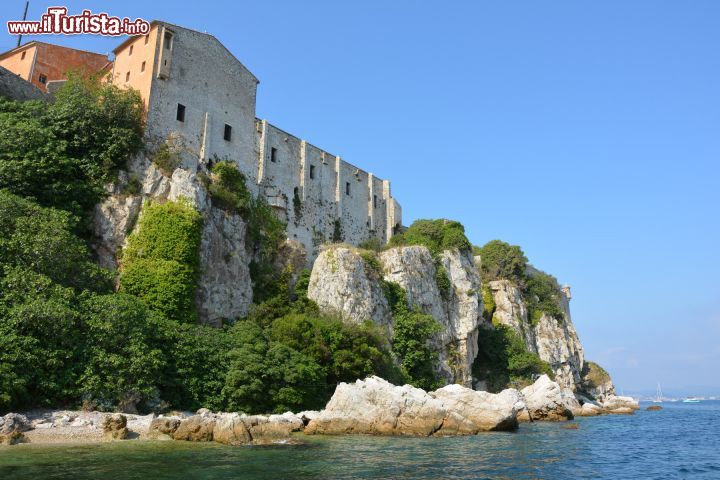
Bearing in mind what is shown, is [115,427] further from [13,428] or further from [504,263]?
[504,263]

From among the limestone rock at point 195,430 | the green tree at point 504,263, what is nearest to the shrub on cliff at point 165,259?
the limestone rock at point 195,430

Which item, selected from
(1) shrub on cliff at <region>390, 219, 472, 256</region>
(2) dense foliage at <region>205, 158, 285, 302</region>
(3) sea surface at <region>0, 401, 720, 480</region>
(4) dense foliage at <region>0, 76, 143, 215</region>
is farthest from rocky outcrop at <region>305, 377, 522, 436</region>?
(1) shrub on cliff at <region>390, 219, 472, 256</region>

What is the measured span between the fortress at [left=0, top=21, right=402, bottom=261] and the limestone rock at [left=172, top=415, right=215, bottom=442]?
52.3 feet

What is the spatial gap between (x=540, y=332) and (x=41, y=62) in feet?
144

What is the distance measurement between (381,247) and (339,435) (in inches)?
932

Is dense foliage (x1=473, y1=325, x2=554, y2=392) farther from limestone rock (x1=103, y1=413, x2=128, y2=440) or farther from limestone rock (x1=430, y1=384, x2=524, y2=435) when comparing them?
limestone rock (x1=103, y1=413, x2=128, y2=440)

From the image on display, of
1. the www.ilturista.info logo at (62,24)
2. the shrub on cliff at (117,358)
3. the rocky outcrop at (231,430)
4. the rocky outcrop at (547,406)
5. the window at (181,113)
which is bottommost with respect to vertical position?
the rocky outcrop at (231,430)

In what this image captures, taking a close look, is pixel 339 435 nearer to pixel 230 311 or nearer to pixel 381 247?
pixel 230 311

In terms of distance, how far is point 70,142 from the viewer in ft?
87.2

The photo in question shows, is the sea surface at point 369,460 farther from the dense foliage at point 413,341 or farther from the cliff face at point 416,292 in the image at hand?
the cliff face at point 416,292

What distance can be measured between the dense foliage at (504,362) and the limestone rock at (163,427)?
2948 centimetres

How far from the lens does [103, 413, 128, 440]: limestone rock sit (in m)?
16.7

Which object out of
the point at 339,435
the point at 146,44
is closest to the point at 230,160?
the point at 146,44

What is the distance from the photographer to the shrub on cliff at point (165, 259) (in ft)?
80.1
